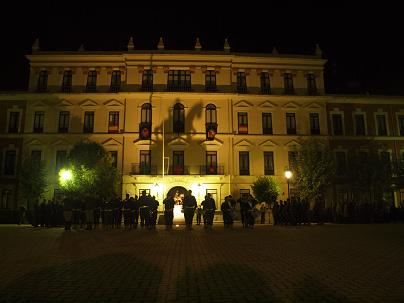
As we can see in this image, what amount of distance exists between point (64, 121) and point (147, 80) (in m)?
9.76

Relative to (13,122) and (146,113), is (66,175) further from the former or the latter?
(13,122)

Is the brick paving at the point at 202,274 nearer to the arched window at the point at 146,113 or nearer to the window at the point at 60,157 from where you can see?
the arched window at the point at 146,113

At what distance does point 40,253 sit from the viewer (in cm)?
941

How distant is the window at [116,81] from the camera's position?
3766 cm

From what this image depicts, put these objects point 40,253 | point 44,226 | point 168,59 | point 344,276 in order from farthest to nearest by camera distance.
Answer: point 168,59 → point 44,226 → point 40,253 → point 344,276

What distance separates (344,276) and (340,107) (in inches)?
1422

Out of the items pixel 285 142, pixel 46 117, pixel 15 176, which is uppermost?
pixel 46 117

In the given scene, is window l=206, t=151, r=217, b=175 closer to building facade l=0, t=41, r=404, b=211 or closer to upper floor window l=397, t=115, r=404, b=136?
building facade l=0, t=41, r=404, b=211

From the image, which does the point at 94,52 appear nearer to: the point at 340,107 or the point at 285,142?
the point at 285,142

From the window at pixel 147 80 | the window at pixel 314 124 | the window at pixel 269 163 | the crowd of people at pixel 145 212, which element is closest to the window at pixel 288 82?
the window at pixel 314 124

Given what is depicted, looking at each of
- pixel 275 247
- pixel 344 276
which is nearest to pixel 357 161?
pixel 275 247

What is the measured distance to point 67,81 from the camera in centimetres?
3806

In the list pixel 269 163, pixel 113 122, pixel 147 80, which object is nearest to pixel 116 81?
pixel 147 80

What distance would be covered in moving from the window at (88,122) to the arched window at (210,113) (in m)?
12.0
